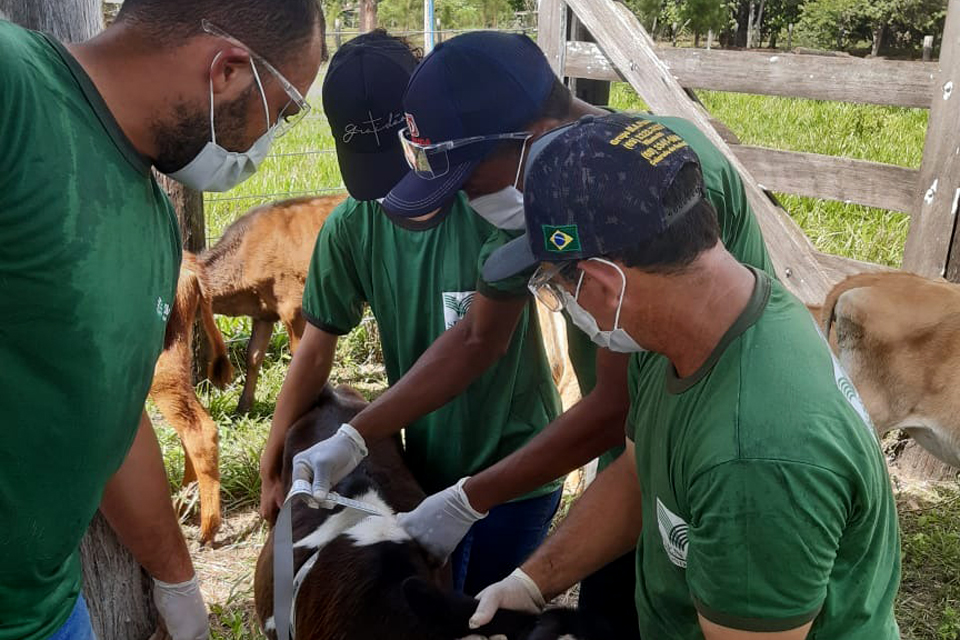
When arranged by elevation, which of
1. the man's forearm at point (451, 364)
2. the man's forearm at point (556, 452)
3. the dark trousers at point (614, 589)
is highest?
the man's forearm at point (451, 364)

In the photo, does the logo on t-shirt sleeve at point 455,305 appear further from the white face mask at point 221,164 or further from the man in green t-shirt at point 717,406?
the man in green t-shirt at point 717,406

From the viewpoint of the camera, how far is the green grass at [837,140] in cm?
726

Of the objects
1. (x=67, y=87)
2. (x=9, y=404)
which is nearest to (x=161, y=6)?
(x=67, y=87)

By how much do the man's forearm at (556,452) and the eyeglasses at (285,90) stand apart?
1.12 m

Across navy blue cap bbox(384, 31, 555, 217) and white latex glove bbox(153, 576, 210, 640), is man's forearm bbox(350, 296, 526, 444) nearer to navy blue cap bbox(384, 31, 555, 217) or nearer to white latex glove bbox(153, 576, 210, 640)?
navy blue cap bbox(384, 31, 555, 217)

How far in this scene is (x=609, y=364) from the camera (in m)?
2.46

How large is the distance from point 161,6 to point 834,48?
4644cm

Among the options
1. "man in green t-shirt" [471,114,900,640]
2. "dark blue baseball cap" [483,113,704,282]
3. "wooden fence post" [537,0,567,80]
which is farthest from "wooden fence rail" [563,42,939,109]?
"dark blue baseball cap" [483,113,704,282]

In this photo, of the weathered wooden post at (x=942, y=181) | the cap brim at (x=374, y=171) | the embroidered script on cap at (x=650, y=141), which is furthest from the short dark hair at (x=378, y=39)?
the weathered wooden post at (x=942, y=181)

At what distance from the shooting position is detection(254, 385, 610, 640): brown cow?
2.32 meters

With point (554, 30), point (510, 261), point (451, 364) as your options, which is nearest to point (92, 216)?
point (510, 261)

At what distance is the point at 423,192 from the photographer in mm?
2490

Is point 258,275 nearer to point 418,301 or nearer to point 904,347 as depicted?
point 418,301

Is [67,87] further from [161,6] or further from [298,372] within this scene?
[298,372]
